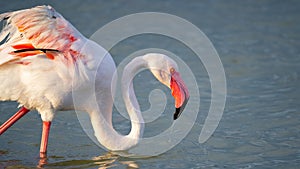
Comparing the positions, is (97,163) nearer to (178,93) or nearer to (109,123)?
(109,123)

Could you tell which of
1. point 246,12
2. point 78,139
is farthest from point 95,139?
point 246,12

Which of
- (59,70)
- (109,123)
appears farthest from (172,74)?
(59,70)

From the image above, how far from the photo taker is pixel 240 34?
466 inches

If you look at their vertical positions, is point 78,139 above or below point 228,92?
below

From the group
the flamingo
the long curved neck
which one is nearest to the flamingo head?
the flamingo

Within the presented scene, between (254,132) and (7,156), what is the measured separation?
3.08 metres

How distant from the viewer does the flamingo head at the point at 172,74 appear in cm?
652

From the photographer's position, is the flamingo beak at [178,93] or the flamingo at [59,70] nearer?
the flamingo at [59,70]

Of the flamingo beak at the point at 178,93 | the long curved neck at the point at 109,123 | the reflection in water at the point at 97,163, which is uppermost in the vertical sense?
the flamingo beak at the point at 178,93

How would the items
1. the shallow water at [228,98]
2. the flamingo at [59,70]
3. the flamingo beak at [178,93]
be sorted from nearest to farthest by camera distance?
the flamingo at [59,70], the flamingo beak at [178,93], the shallow water at [228,98]

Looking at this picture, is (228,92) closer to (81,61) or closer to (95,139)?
(95,139)

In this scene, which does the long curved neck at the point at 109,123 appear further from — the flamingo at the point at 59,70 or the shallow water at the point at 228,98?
the shallow water at the point at 228,98

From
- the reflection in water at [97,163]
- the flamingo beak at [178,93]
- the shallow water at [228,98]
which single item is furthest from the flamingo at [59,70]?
the shallow water at [228,98]

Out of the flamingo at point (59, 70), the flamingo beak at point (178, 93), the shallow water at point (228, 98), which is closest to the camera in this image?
the flamingo at point (59, 70)
